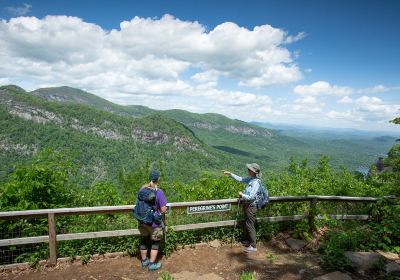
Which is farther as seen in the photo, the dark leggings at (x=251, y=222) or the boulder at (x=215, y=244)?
the boulder at (x=215, y=244)

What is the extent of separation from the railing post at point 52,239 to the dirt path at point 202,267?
0.56ft

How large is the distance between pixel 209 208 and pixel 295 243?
235cm

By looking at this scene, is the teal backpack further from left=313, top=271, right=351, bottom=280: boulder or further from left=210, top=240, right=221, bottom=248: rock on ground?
left=313, top=271, right=351, bottom=280: boulder

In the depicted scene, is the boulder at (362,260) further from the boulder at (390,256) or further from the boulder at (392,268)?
the boulder at (390,256)

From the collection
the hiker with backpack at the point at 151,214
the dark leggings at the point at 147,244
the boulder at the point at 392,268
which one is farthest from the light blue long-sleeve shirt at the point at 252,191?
the boulder at the point at 392,268

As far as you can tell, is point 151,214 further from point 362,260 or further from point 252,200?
point 362,260

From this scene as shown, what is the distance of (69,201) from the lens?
7238 mm

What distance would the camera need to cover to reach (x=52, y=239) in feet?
19.7

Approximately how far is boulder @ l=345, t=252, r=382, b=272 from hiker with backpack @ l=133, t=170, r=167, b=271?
12.2 ft

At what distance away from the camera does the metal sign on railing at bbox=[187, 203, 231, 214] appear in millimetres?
7020

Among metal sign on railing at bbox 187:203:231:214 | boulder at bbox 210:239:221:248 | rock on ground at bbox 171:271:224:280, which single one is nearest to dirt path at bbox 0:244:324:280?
rock on ground at bbox 171:271:224:280

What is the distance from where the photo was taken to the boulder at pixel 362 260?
233 inches

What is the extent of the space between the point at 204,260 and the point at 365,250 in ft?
11.7

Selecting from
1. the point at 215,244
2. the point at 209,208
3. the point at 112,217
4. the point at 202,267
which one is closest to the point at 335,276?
the point at 202,267
